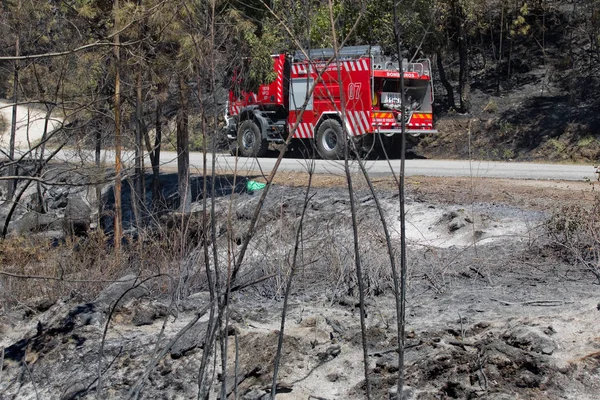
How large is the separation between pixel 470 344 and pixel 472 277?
163cm

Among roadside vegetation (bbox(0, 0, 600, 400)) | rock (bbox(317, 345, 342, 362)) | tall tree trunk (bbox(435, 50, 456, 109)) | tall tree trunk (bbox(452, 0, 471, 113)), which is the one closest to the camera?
roadside vegetation (bbox(0, 0, 600, 400))

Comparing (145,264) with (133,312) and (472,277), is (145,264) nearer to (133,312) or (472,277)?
(133,312)

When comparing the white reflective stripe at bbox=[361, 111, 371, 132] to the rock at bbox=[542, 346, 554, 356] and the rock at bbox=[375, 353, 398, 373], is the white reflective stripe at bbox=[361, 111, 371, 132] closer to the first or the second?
the rock at bbox=[375, 353, 398, 373]

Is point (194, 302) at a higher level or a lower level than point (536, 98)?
lower

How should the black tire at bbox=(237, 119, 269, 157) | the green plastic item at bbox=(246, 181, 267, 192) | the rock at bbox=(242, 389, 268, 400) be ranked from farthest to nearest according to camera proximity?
1. the black tire at bbox=(237, 119, 269, 157)
2. the green plastic item at bbox=(246, 181, 267, 192)
3. the rock at bbox=(242, 389, 268, 400)

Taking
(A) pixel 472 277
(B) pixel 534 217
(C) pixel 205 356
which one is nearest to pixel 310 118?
(B) pixel 534 217

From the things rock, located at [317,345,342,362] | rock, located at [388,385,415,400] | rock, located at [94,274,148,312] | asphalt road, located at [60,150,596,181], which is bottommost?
rock, located at [388,385,415,400]

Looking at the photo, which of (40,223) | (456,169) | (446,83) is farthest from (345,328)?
(446,83)

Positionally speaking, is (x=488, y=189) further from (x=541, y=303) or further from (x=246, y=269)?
(x=541, y=303)

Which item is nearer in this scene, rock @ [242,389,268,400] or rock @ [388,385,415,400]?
rock @ [388,385,415,400]

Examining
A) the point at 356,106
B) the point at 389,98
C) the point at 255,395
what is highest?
the point at 389,98

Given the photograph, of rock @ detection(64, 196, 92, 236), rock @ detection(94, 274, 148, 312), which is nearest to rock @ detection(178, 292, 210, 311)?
rock @ detection(94, 274, 148, 312)

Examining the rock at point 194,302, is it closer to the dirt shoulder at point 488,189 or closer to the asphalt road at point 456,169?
the dirt shoulder at point 488,189

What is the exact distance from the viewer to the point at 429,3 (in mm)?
16641
